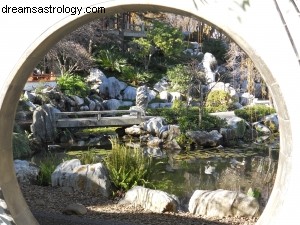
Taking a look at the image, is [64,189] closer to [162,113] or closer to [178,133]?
[178,133]

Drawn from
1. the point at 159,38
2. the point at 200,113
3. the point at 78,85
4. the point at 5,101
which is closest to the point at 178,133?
the point at 200,113

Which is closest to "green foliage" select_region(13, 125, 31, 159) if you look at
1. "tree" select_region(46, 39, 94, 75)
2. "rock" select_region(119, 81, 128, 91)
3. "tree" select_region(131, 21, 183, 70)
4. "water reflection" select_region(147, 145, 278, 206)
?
"water reflection" select_region(147, 145, 278, 206)

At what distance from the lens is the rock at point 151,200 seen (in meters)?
5.46

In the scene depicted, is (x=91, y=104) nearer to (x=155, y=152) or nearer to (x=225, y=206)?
(x=155, y=152)

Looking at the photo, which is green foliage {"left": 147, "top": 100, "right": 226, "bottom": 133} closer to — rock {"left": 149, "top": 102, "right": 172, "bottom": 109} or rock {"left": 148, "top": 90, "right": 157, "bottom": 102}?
rock {"left": 149, "top": 102, "right": 172, "bottom": 109}

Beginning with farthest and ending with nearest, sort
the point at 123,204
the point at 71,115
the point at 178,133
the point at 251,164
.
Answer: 1. the point at 71,115
2. the point at 178,133
3. the point at 251,164
4. the point at 123,204

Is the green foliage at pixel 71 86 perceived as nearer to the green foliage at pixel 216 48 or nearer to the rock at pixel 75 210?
the green foliage at pixel 216 48

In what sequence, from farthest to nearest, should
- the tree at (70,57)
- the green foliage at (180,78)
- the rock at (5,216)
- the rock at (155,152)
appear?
1. the tree at (70,57)
2. the green foliage at (180,78)
3. the rock at (155,152)
4. the rock at (5,216)

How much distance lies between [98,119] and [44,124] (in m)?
1.70

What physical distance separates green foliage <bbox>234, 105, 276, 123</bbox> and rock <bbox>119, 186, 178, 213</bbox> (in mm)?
9033

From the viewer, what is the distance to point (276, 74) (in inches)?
105

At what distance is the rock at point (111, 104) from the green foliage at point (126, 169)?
9.41 meters

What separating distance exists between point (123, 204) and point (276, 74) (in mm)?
3531

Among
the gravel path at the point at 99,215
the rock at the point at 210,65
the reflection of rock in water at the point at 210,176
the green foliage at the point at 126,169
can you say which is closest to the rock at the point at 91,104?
the rock at the point at 210,65
